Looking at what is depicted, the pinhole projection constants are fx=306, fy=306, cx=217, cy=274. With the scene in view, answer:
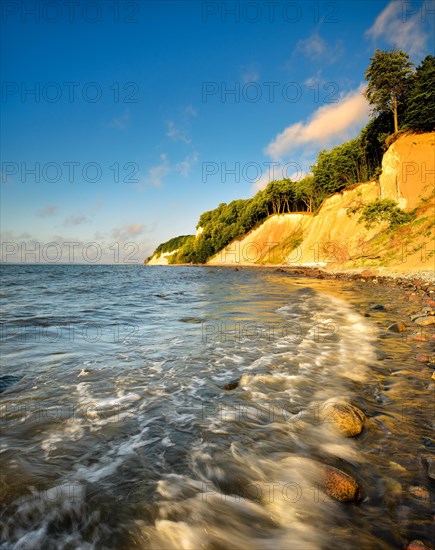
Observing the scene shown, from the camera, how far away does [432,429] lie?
12.5 ft

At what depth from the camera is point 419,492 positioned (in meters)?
2.83

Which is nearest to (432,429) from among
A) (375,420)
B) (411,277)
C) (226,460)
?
(375,420)

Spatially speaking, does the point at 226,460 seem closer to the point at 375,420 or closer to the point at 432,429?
the point at 375,420

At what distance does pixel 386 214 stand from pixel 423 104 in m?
13.1

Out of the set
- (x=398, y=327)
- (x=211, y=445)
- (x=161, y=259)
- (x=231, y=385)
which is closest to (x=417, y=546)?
(x=211, y=445)

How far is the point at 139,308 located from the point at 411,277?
736 inches

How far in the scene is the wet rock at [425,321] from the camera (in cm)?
888

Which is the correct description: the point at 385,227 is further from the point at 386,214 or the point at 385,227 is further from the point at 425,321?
the point at 425,321

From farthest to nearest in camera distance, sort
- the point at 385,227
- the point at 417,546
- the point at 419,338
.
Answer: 1. the point at 385,227
2. the point at 419,338
3. the point at 417,546

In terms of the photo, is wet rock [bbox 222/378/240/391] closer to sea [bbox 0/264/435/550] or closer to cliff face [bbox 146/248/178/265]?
sea [bbox 0/264/435/550]

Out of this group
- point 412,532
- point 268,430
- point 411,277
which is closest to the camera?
point 412,532

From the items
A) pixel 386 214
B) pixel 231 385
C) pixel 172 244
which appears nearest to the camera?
pixel 231 385

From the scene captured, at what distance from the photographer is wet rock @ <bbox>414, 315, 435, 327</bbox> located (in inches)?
350

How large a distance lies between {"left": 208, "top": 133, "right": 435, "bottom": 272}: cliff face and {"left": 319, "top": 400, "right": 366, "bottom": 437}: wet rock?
879 inches
